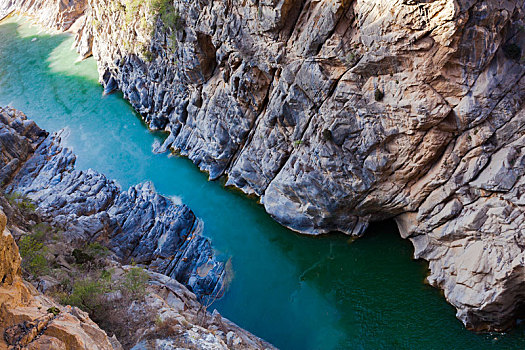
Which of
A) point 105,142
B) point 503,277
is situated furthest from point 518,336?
point 105,142

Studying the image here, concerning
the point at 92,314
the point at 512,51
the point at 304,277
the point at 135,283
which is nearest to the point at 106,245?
the point at 135,283

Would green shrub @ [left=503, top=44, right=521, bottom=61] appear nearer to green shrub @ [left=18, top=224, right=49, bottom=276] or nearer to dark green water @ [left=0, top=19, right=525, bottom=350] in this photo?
dark green water @ [left=0, top=19, right=525, bottom=350]

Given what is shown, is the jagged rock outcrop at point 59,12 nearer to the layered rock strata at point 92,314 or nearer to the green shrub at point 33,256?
the layered rock strata at point 92,314

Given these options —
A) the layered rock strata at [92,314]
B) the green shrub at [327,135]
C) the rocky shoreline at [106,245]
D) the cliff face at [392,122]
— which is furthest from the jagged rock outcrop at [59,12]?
the green shrub at [327,135]

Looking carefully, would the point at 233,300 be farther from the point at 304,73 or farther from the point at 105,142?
the point at 105,142

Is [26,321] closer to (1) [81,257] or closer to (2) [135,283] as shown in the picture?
(2) [135,283]

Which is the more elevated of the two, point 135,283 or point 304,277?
point 135,283

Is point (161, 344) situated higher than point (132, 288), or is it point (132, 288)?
point (161, 344)
